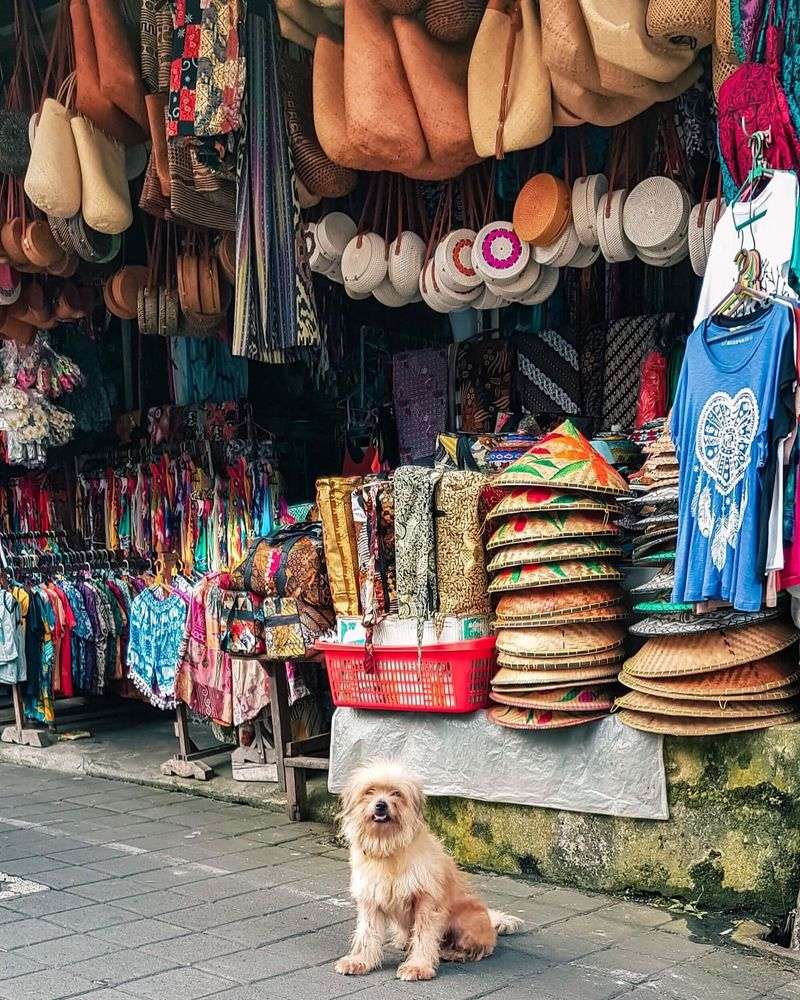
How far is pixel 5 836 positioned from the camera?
5770mm

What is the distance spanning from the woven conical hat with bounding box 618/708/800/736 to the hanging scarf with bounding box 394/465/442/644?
93 centimetres

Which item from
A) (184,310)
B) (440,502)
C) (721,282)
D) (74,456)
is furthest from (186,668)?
(721,282)

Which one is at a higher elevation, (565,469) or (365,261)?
(365,261)

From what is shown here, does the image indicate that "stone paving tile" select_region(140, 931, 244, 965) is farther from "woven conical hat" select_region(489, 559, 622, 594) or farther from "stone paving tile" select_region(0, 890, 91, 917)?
"woven conical hat" select_region(489, 559, 622, 594)

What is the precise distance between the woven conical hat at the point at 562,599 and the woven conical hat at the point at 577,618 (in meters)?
0.01

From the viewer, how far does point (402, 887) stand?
379 cm

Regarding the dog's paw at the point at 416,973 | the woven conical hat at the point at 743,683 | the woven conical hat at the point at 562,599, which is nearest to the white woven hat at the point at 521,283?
the woven conical hat at the point at 562,599

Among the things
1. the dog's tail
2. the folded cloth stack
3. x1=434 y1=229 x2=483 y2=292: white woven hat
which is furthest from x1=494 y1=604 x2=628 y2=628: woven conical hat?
x1=434 y1=229 x2=483 y2=292: white woven hat

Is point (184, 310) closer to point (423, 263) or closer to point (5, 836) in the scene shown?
point (423, 263)

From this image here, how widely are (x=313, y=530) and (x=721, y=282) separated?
2270 millimetres

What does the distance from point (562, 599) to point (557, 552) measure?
0.59 feet

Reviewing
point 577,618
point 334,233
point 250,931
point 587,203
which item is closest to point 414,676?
point 577,618

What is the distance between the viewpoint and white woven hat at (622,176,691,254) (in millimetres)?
4773

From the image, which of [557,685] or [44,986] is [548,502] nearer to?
[557,685]
